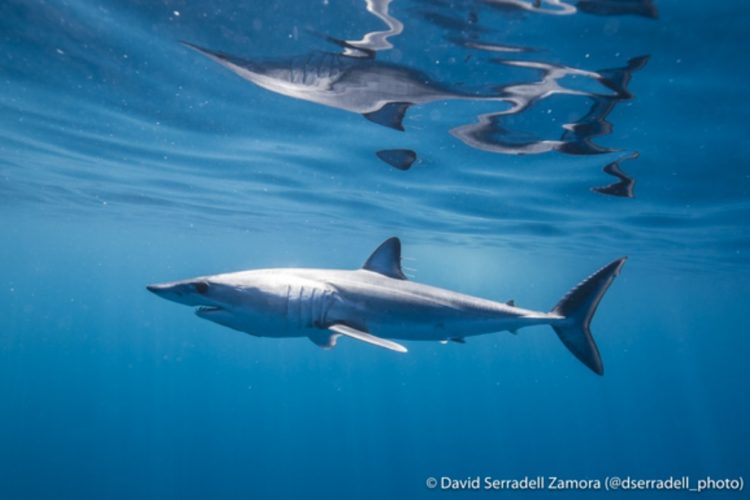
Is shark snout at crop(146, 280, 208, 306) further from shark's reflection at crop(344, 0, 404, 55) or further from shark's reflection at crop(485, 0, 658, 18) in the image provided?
shark's reflection at crop(485, 0, 658, 18)

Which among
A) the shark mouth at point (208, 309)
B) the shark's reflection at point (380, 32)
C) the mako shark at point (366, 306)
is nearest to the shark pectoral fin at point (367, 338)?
the mako shark at point (366, 306)

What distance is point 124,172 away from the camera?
19.5m

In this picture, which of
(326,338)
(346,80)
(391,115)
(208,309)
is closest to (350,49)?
(346,80)

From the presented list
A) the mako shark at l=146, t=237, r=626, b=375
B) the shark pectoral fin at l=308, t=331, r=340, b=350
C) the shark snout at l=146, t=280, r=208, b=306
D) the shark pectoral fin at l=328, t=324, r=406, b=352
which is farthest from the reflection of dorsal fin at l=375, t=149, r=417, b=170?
the shark snout at l=146, t=280, r=208, b=306

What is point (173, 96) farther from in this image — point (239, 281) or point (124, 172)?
point (124, 172)

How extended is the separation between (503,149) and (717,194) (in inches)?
324

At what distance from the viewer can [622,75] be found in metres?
8.01

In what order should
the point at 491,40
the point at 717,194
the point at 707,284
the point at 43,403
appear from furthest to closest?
1. the point at 43,403
2. the point at 707,284
3. the point at 717,194
4. the point at 491,40

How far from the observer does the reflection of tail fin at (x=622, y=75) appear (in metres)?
7.51

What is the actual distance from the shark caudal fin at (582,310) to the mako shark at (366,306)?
0.01 m

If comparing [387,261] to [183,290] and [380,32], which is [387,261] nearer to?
[183,290]

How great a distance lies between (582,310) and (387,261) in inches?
124

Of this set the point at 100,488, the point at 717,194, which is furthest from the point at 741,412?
the point at 100,488

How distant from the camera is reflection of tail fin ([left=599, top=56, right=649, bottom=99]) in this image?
24.6ft
